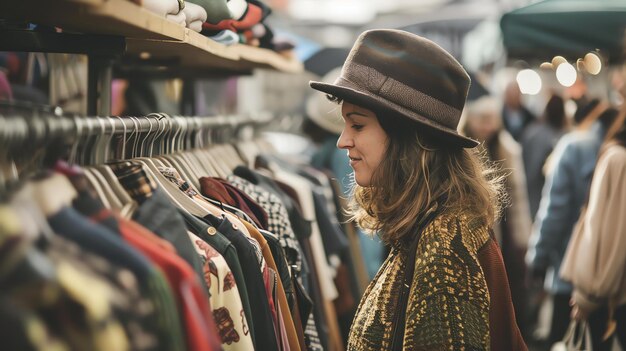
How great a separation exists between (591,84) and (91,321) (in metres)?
8.52

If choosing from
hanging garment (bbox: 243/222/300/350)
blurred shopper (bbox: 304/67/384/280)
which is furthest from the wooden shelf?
blurred shopper (bbox: 304/67/384/280)

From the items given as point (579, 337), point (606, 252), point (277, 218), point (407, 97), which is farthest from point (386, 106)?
point (579, 337)

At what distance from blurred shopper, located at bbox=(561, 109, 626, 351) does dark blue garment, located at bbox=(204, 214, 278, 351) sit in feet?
6.74

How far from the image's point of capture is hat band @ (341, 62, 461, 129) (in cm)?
207

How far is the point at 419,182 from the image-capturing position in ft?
6.97

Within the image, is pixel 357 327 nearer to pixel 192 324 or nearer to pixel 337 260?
pixel 192 324

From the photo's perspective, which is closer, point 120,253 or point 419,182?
point 120,253

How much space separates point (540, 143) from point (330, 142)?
276 centimetres

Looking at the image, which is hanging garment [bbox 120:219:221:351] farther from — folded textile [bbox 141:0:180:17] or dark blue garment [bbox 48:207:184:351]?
folded textile [bbox 141:0:180:17]

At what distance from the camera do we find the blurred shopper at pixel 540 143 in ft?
23.1

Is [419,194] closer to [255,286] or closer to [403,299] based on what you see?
[403,299]

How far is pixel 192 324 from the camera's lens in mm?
1361

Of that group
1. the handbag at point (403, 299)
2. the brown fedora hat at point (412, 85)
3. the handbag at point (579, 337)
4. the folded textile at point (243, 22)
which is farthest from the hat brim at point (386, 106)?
the handbag at point (579, 337)

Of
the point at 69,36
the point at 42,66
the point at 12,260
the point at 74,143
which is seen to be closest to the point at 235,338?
the point at 74,143
